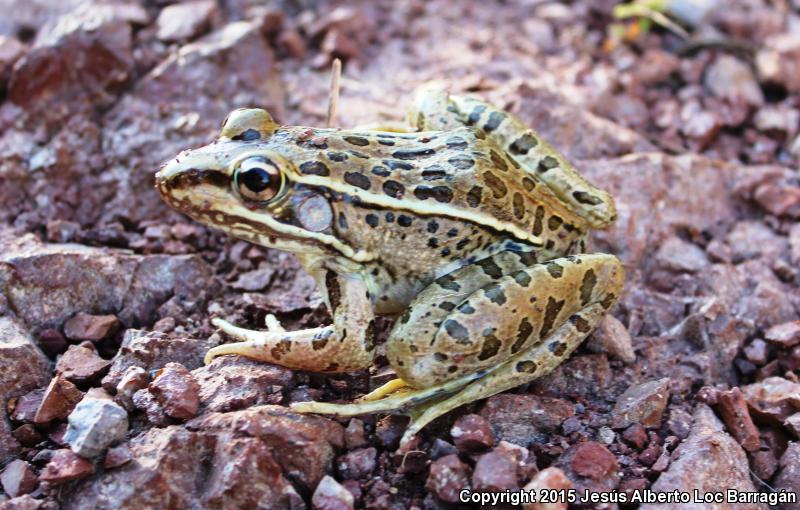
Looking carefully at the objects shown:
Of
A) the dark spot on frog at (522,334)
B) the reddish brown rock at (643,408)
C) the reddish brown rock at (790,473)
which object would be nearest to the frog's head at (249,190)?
the dark spot on frog at (522,334)

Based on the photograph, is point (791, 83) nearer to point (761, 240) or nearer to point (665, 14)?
point (665, 14)

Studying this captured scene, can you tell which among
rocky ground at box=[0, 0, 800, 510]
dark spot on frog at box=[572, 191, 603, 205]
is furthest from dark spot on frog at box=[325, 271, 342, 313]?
dark spot on frog at box=[572, 191, 603, 205]

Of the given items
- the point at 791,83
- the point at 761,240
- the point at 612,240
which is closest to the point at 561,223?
the point at 612,240

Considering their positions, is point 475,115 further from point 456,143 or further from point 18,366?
point 18,366

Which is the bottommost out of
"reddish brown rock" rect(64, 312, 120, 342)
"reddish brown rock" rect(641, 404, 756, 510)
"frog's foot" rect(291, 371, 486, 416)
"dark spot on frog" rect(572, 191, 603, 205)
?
"reddish brown rock" rect(641, 404, 756, 510)

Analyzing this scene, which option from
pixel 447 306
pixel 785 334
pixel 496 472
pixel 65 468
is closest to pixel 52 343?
pixel 65 468

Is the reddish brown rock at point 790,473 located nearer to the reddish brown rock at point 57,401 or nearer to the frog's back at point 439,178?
the frog's back at point 439,178

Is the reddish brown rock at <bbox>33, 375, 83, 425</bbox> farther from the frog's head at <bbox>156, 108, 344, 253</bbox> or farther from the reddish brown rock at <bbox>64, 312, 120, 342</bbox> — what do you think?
the frog's head at <bbox>156, 108, 344, 253</bbox>
